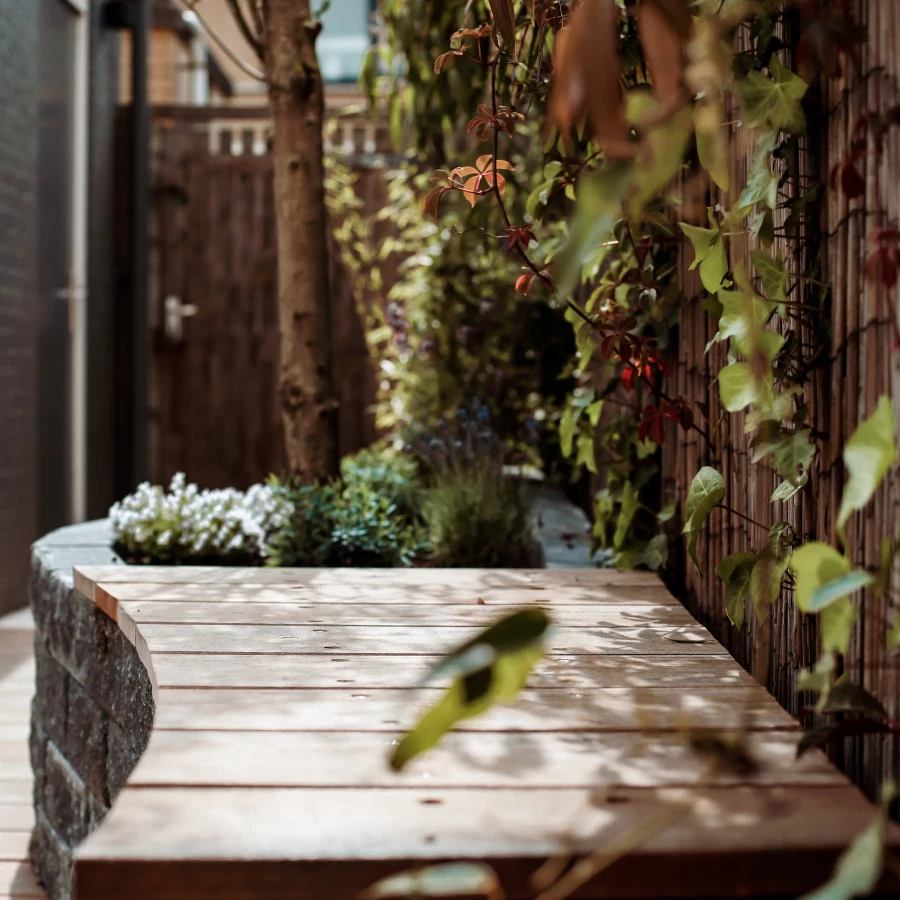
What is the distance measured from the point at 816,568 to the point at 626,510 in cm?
111

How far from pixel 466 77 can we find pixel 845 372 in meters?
2.33

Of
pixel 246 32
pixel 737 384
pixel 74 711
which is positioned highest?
pixel 246 32

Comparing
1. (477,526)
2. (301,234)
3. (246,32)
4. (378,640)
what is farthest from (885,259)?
(246,32)

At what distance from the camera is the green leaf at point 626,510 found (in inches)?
77.2

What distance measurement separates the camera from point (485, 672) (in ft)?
2.26

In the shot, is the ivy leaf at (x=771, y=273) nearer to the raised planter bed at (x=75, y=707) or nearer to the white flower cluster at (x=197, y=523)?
the raised planter bed at (x=75, y=707)

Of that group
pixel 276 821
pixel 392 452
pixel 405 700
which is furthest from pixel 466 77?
pixel 276 821

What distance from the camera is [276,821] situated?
2.79ft

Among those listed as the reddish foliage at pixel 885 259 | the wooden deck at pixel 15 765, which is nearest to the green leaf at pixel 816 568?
the reddish foliage at pixel 885 259

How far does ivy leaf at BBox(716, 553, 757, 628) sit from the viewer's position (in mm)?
1262

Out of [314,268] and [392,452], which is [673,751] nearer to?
[314,268]

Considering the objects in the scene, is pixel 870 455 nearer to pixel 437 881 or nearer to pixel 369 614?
pixel 437 881

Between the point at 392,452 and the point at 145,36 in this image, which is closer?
the point at 392,452

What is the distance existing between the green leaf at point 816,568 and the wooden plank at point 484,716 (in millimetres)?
268
